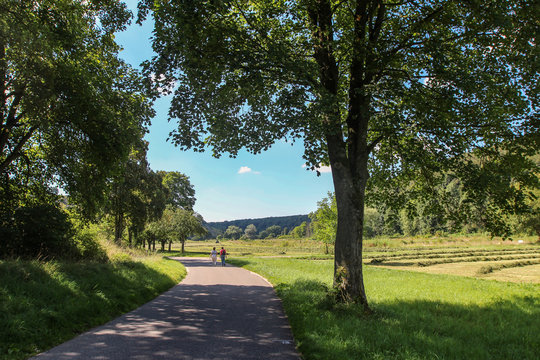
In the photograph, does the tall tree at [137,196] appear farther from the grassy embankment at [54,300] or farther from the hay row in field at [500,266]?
the hay row in field at [500,266]

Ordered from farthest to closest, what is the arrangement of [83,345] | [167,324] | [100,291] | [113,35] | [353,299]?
[113,35], [100,291], [353,299], [167,324], [83,345]

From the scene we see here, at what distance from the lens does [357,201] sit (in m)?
8.72

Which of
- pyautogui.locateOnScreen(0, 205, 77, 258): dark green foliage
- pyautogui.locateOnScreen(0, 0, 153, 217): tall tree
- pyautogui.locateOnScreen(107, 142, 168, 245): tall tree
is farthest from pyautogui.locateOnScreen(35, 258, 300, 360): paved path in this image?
pyautogui.locateOnScreen(107, 142, 168, 245): tall tree

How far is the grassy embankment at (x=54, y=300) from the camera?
5598mm

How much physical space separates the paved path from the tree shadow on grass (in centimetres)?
57

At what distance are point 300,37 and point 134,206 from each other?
66.9ft

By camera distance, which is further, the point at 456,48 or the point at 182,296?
the point at 182,296

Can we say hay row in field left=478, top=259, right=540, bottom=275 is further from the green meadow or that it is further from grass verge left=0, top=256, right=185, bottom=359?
grass verge left=0, top=256, right=185, bottom=359

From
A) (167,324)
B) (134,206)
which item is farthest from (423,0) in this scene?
(134,206)

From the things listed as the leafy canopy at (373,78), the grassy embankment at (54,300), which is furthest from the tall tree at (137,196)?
the leafy canopy at (373,78)

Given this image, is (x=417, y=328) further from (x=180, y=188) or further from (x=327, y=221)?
(x=180, y=188)

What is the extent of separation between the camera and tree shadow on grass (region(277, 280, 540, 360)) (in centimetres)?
542

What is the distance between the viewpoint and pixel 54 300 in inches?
290

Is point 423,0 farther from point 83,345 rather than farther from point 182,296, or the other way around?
point 182,296
